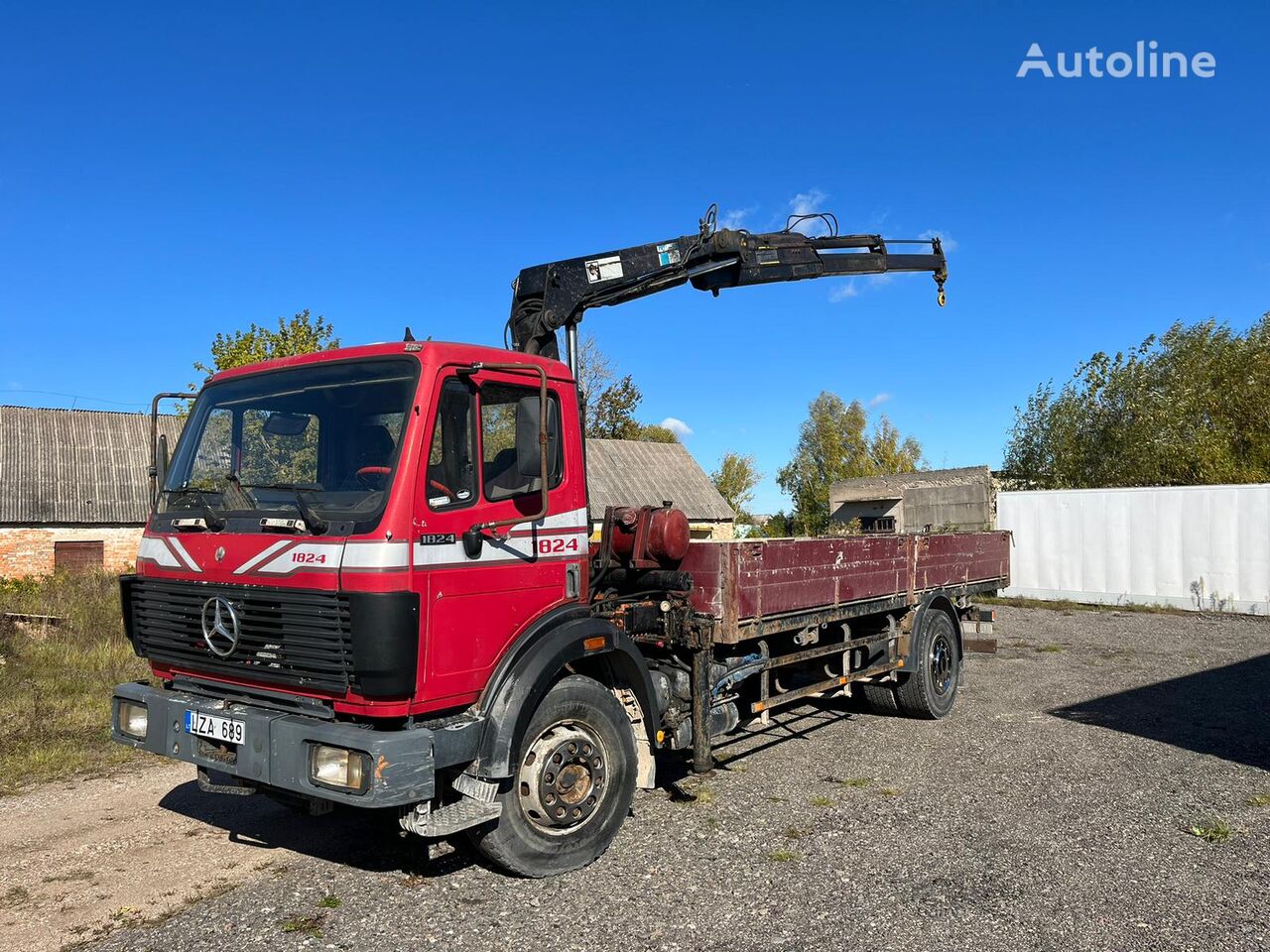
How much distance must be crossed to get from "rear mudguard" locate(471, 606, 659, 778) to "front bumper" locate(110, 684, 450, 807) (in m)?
0.29

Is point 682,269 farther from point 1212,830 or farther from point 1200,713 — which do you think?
point 1200,713

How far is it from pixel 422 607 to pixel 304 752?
0.84 m

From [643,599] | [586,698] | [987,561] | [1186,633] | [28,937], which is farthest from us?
[1186,633]

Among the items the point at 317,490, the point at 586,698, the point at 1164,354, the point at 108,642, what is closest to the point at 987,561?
the point at 586,698

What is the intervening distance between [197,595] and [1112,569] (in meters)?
19.8

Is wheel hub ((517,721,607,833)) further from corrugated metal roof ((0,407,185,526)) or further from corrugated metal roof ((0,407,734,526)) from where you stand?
corrugated metal roof ((0,407,185,526))

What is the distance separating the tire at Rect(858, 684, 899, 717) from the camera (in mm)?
8742

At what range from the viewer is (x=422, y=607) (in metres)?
4.09

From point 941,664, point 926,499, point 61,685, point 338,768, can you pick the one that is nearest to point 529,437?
point 338,768

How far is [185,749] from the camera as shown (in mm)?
4520

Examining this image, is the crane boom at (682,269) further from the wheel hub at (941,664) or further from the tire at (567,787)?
the wheel hub at (941,664)

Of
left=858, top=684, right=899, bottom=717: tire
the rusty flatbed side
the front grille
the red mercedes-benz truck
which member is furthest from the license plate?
left=858, top=684, right=899, bottom=717: tire

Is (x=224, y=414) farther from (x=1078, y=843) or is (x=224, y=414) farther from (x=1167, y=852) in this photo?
(x=1167, y=852)

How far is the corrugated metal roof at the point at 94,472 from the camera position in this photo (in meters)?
25.2
